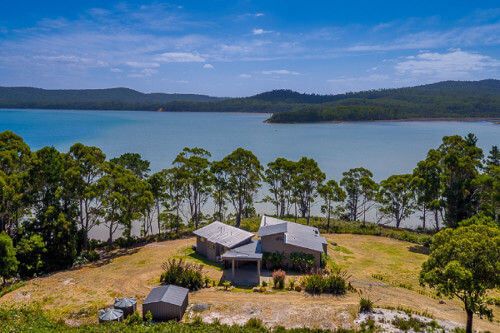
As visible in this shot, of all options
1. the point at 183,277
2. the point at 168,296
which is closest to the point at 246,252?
the point at 183,277

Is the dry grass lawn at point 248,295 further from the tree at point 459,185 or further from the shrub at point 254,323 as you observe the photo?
the tree at point 459,185

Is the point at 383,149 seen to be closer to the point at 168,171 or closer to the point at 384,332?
the point at 168,171

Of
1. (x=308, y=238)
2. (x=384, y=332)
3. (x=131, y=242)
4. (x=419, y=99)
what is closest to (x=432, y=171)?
(x=308, y=238)

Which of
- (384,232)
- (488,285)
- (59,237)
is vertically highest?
(488,285)

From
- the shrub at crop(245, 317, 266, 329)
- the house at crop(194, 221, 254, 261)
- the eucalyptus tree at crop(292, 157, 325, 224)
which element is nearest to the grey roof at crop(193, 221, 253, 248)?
the house at crop(194, 221, 254, 261)

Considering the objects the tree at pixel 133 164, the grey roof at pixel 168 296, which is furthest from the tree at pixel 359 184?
the grey roof at pixel 168 296

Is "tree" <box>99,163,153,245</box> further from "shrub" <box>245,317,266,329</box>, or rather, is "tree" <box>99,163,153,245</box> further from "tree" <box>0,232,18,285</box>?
"shrub" <box>245,317,266,329</box>

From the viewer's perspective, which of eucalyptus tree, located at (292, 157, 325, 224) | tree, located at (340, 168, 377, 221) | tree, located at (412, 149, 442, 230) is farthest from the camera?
tree, located at (340, 168, 377, 221)

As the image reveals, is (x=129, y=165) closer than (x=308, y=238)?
No
